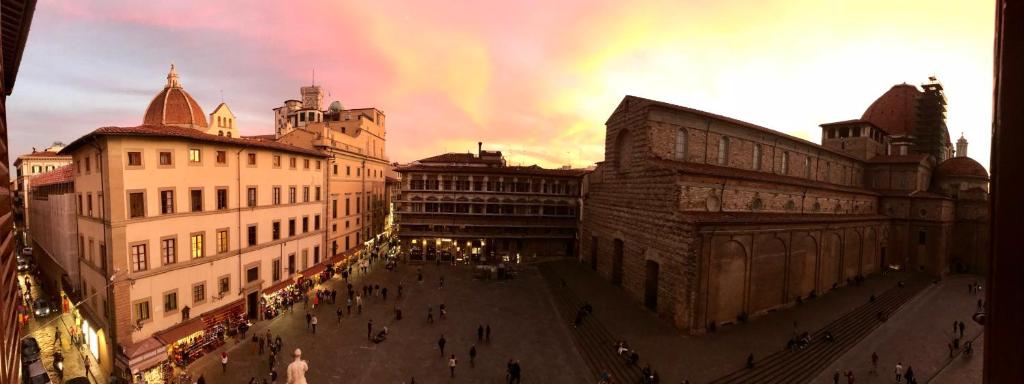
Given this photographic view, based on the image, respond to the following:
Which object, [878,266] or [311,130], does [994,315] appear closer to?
[311,130]

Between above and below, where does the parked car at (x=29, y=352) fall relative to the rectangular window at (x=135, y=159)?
below

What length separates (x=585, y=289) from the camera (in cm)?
3141

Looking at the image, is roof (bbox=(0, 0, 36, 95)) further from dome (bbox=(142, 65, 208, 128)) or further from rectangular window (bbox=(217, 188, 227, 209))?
dome (bbox=(142, 65, 208, 128))

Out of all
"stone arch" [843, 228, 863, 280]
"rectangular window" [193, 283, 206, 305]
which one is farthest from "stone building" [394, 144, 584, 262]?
"stone arch" [843, 228, 863, 280]

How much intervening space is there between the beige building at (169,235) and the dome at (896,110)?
230 feet

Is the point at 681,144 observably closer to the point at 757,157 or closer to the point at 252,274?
the point at 757,157

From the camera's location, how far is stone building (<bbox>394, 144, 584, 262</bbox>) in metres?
43.6

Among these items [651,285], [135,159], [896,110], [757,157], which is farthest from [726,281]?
[896,110]

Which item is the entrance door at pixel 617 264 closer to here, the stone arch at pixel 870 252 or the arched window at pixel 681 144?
the arched window at pixel 681 144

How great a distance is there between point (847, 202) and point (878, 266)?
386 inches

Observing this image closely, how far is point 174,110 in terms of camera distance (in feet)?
146

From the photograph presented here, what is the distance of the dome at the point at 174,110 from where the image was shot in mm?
44156

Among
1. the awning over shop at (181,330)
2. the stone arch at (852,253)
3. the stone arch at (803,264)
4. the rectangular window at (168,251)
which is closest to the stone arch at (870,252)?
the stone arch at (852,253)

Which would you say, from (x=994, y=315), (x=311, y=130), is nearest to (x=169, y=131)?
(x=311, y=130)
